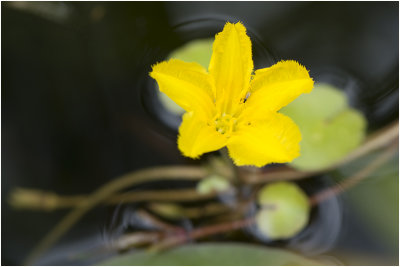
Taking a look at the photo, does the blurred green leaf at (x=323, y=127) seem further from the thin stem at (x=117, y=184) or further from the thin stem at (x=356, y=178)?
the thin stem at (x=117, y=184)

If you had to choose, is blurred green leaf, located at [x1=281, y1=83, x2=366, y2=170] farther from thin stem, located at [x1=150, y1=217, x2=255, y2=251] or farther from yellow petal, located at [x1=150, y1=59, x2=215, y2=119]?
yellow petal, located at [x1=150, y1=59, x2=215, y2=119]

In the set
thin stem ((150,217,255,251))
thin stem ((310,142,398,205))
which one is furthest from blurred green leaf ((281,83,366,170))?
thin stem ((150,217,255,251))

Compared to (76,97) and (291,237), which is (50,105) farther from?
(291,237)

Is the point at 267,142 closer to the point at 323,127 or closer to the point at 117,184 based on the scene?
the point at 323,127

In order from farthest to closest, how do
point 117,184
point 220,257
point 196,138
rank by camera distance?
point 117,184 → point 220,257 → point 196,138

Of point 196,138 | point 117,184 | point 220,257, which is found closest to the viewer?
point 196,138

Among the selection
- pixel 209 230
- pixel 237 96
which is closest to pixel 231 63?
pixel 237 96

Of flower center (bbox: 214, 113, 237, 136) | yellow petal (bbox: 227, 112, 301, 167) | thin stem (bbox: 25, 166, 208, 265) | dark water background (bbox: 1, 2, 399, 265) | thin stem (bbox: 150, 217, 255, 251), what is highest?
dark water background (bbox: 1, 2, 399, 265)
